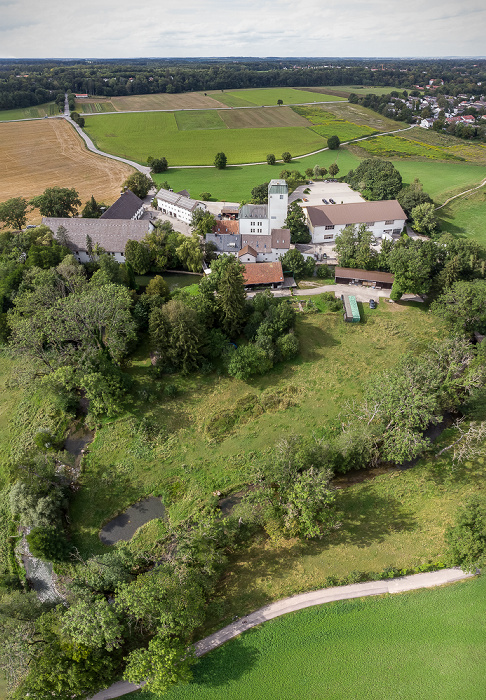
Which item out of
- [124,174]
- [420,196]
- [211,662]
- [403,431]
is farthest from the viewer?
[124,174]

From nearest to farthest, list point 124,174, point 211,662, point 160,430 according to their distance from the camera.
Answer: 1. point 211,662
2. point 160,430
3. point 124,174

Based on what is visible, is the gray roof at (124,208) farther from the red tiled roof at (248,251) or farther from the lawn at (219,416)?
the lawn at (219,416)

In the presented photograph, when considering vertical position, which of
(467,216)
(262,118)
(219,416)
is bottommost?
(219,416)

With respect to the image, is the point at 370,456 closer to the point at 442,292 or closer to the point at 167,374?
the point at 167,374

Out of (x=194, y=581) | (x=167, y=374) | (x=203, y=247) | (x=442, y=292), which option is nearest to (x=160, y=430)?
(x=167, y=374)

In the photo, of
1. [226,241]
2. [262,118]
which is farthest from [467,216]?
[262,118]

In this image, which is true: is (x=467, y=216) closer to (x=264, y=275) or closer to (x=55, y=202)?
(x=264, y=275)
